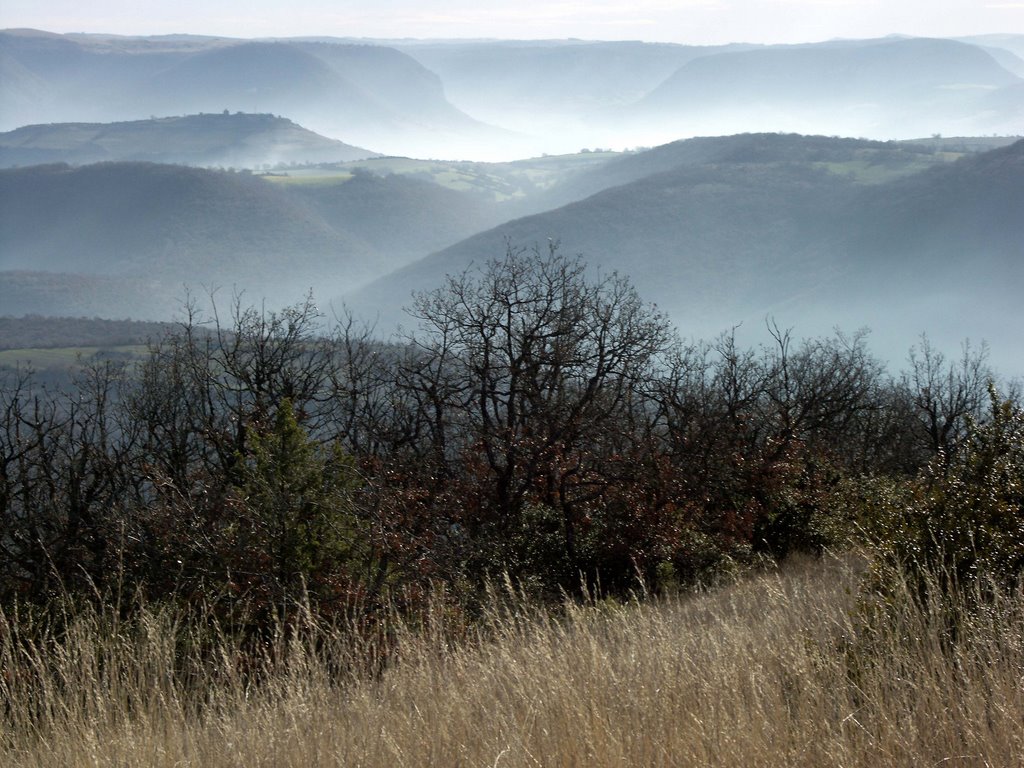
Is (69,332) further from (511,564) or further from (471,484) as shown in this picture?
(511,564)

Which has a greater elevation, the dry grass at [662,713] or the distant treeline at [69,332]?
the distant treeline at [69,332]

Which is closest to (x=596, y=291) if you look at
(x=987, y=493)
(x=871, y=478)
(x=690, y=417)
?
(x=690, y=417)

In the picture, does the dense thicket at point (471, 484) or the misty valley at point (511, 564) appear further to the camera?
the dense thicket at point (471, 484)

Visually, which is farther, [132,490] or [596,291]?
[596,291]

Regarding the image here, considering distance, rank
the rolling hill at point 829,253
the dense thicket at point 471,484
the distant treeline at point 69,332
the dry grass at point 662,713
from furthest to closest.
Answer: the rolling hill at point 829,253 < the distant treeline at point 69,332 < the dense thicket at point 471,484 < the dry grass at point 662,713

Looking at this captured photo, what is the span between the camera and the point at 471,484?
18.1 metres

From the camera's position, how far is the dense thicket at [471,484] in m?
10.4

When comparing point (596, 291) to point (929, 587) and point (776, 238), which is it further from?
point (776, 238)

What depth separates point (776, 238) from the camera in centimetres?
19012

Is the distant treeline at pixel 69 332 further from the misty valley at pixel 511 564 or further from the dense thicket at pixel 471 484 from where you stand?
the dense thicket at pixel 471 484

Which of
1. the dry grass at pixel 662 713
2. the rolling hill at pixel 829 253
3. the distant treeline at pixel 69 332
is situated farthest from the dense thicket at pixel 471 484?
the rolling hill at pixel 829 253

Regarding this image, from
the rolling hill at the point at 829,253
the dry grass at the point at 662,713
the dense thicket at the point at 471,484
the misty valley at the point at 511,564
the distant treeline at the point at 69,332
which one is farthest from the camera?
the rolling hill at the point at 829,253

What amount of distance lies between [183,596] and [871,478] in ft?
46.8

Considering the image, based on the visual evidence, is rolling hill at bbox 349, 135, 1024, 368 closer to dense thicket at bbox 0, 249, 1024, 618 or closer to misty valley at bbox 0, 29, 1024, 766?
misty valley at bbox 0, 29, 1024, 766
